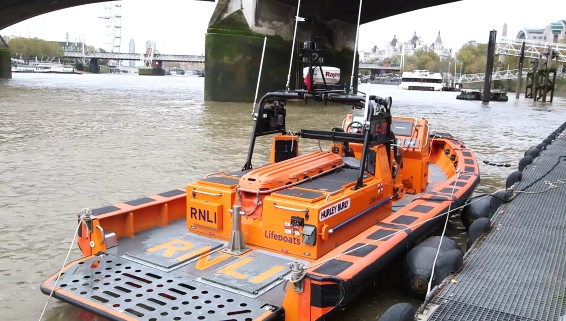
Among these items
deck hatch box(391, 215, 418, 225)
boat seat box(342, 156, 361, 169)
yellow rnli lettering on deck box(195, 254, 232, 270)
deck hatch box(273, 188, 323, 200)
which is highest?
boat seat box(342, 156, 361, 169)

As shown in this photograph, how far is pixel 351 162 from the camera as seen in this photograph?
240 inches

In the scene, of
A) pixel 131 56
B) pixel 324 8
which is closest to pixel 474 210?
pixel 324 8

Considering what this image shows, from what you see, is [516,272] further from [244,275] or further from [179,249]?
[179,249]

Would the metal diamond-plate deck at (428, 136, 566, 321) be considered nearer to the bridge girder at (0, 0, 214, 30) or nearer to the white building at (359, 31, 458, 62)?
the bridge girder at (0, 0, 214, 30)

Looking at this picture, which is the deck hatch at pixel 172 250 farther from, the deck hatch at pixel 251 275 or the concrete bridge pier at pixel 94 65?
the concrete bridge pier at pixel 94 65

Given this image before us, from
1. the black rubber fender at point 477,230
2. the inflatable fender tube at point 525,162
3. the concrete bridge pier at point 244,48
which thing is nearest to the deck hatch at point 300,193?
the black rubber fender at point 477,230

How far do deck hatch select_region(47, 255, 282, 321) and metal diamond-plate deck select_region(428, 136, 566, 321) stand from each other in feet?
4.42

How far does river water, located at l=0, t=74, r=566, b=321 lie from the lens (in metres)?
4.99

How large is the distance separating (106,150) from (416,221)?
850 centimetres

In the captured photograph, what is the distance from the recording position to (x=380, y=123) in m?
5.34

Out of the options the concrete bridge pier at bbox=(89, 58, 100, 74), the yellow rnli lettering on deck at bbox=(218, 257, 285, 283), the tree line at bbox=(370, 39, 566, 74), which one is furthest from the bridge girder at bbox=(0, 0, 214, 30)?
the concrete bridge pier at bbox=(89, 58, 100, 74)

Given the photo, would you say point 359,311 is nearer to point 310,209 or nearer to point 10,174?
point 310,209

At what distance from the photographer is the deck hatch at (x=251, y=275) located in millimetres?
4047

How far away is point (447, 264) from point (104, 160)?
8245 mm
